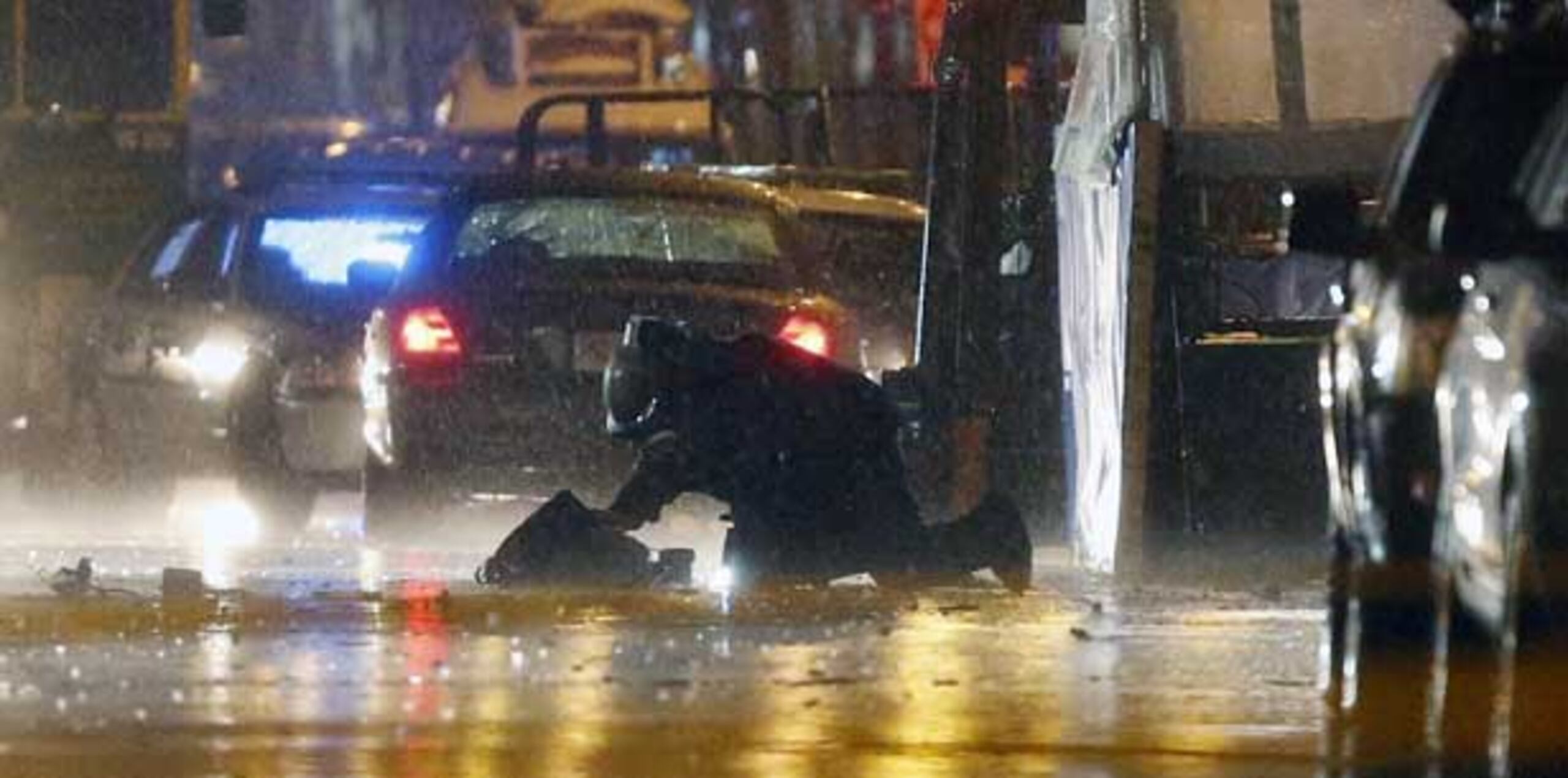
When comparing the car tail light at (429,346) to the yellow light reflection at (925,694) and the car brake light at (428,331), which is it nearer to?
the car brake light at (428,331)

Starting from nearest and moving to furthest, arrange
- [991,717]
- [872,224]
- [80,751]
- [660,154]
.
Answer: [80,751] → [991,717] → [872,224] → [660,154]

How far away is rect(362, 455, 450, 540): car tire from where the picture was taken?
1839 centimetres

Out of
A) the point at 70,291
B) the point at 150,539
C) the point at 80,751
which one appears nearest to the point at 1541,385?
the point at 80,751

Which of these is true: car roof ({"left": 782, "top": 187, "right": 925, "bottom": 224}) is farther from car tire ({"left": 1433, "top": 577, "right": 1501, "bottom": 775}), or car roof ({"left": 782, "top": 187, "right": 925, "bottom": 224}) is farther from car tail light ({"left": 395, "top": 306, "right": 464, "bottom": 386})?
car tire ({"left": 1433, "top": 577, "right": 1501, "bottom": 775})

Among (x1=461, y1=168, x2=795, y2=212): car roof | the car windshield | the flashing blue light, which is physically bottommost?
the flashing blue light

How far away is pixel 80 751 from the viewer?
10.4m

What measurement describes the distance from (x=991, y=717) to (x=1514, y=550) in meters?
2.31

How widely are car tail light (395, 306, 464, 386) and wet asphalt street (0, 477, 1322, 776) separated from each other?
1681mm

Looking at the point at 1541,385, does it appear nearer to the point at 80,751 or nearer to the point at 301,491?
the point at 80,751

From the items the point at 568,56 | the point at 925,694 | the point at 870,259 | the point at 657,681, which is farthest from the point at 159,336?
the point at 568,56

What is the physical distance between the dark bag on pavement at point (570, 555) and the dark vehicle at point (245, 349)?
5695mm

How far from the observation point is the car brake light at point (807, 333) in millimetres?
17812

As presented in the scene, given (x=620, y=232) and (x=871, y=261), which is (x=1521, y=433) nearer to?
(x=620, y=232)

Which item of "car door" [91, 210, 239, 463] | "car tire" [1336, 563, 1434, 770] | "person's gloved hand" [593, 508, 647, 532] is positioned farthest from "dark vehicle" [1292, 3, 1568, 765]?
"car door" [91, 210, 239, 463]
